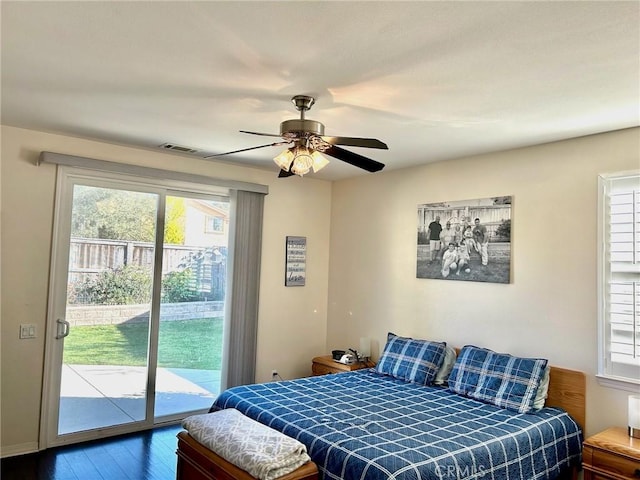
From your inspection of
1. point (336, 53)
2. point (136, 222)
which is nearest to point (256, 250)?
point (136, 222)

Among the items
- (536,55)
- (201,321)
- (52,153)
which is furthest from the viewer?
(201,321)

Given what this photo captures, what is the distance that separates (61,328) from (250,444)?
2272 mm

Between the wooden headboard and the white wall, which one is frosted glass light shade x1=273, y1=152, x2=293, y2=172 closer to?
the white wall

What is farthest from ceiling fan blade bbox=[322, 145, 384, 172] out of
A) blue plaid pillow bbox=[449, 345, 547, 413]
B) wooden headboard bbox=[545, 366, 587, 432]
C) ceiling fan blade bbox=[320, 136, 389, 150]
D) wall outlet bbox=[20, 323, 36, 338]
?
wall outlet bbox=[20, 323, 36, 338]

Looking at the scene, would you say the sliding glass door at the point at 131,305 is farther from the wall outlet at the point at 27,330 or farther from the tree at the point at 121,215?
the wall outlet at the point at 27,330

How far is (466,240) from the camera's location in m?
4.05

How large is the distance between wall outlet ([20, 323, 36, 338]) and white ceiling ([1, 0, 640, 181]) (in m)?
1.59

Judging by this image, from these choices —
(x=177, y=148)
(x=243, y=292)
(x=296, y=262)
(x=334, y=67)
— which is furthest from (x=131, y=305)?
(x=334, y=67)

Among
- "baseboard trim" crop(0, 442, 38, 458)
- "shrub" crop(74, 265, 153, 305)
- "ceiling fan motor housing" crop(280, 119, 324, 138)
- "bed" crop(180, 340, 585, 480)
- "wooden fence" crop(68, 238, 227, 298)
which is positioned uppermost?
"ceiling fan motor housing" crop(280, 119, 324, 138)

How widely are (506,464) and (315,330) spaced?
3.05 meters

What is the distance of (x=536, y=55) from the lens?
6.91ft

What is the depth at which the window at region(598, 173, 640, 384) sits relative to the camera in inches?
118

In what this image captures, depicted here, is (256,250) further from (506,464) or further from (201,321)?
(506,464)
